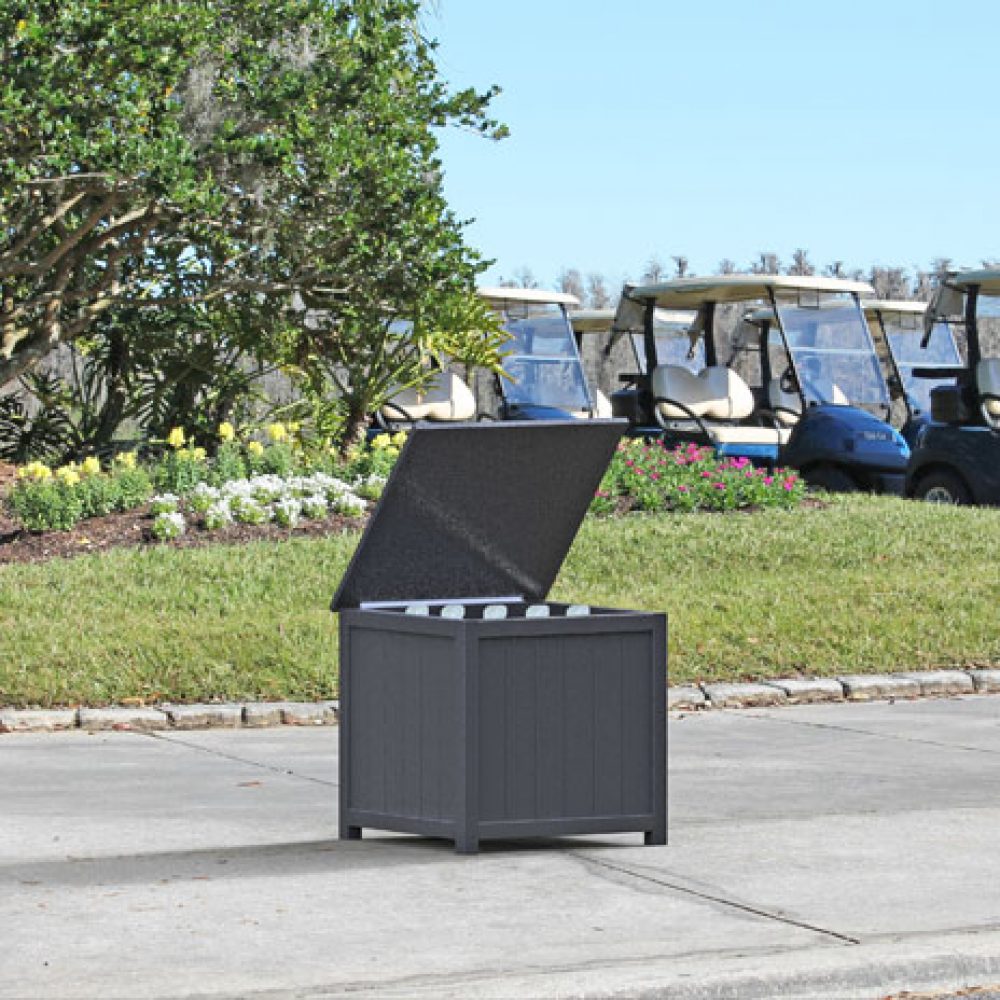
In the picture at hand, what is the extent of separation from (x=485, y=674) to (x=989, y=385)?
1294 centimetres

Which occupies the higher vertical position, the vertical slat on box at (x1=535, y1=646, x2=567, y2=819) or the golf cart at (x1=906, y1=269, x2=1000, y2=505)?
the golf cart at (x1=906, y1=269, x2=1000, y2=505)

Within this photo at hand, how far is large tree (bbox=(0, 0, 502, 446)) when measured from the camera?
47.2 ft

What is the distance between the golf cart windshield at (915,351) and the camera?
2400 cm

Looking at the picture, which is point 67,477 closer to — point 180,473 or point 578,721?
point 180,473

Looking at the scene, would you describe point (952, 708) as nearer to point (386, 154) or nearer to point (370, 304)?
point (386, 154)

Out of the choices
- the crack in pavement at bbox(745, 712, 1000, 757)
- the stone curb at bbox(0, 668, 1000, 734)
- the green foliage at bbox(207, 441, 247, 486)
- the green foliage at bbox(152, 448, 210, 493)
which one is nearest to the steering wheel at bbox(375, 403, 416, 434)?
the green foliage at bbox(207, 441, 247, 486)

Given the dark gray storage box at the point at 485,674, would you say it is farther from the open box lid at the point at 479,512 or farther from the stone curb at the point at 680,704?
the stone curb at the point at 680,704

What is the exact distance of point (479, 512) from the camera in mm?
6758

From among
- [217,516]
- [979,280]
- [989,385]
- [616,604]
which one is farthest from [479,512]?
[979,280]

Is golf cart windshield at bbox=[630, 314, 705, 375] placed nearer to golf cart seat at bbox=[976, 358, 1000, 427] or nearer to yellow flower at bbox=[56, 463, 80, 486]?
golf cart seat at bbox=[976, 358, 1000, 427]

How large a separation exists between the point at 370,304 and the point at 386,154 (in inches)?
88.5

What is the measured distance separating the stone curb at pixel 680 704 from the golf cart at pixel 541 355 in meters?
10.6

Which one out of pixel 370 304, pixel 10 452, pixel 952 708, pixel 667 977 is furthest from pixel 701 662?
pixel 10 452

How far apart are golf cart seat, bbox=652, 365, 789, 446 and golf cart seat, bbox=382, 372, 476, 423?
197 centimetres
